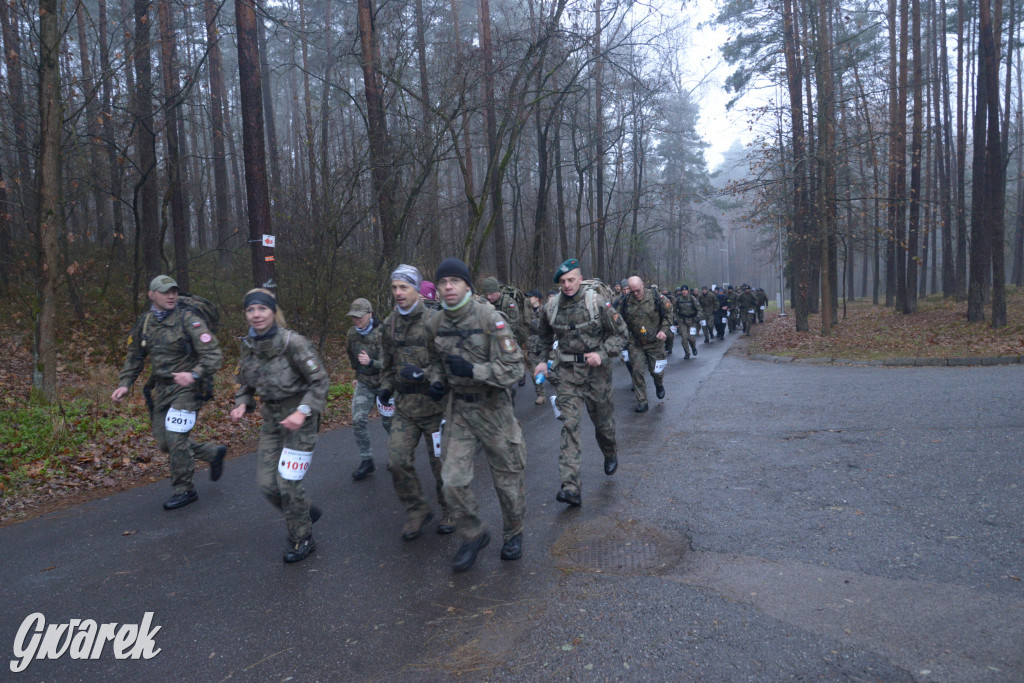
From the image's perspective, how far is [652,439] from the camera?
8.30m

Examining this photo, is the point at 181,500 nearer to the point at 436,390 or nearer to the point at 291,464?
the point at 291,464

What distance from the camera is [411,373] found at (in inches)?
192

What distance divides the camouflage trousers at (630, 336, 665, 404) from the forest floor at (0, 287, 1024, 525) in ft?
14.6

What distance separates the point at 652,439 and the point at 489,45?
10690mm

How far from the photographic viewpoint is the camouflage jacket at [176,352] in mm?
6227

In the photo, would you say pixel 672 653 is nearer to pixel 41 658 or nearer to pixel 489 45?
pixel 41 658

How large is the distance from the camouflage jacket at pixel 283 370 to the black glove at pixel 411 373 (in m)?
0.54

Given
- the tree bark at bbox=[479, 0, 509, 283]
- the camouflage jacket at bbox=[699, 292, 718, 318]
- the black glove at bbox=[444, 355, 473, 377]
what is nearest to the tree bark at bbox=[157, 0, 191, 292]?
the tree bark at bbox=[479, 0, 509, 283]

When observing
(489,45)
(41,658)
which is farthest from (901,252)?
(41,658)

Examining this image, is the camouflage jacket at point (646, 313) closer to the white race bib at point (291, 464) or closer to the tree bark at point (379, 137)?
the tree bark at point (379, 137)

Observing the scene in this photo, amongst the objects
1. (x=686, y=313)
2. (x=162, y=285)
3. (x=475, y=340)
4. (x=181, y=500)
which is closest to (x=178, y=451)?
(x=181, y=500)

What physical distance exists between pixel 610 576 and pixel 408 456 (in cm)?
175

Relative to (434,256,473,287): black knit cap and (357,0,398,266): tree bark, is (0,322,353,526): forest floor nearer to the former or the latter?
(357,0,398,266): tree bark

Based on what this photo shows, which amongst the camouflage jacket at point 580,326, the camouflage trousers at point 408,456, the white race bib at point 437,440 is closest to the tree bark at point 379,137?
the camouflage jacket at point 580,326
